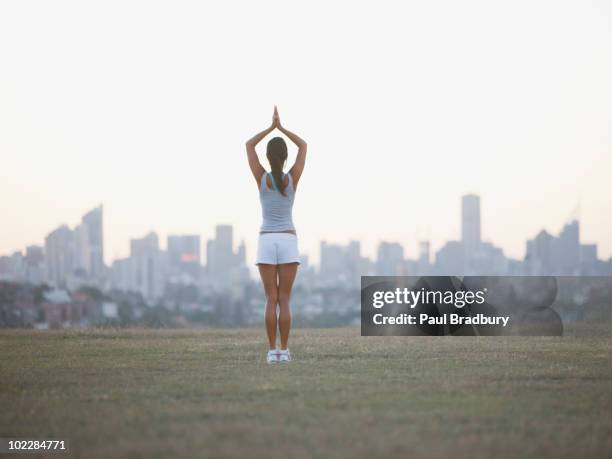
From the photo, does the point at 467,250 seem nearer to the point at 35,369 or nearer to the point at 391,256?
the point at 391,256

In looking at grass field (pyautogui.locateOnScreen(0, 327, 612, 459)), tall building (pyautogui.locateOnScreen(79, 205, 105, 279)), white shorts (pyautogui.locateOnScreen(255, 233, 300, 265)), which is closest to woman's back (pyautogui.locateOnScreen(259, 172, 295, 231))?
white shorts (pyautogui.locateOnScreen(255, 233, 300, 265))

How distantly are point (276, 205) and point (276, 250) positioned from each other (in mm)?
559

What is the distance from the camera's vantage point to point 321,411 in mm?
7223

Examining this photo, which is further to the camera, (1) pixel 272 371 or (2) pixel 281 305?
(2) pixel 281 305

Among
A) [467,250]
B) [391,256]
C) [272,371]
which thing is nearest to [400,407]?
[272,371]

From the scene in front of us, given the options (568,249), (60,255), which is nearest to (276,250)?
(568,249)

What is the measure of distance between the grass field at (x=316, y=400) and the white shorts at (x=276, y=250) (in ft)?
4.13

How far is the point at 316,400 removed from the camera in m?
7.77

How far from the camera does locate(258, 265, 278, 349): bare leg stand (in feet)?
36.8

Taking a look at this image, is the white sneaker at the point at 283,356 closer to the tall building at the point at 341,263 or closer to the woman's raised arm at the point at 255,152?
the woman's raised arm at the point at 255,152

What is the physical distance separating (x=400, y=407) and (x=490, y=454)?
1.71 meters

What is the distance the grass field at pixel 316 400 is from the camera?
19.9ft

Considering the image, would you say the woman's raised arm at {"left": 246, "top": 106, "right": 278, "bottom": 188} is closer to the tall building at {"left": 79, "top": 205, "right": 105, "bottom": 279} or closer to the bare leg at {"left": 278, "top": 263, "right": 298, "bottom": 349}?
the bare leg at {"left": 278, "top": 263, "right": 298, "bottom": 349}

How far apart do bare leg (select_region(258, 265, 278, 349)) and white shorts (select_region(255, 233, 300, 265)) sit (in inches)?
4.5
